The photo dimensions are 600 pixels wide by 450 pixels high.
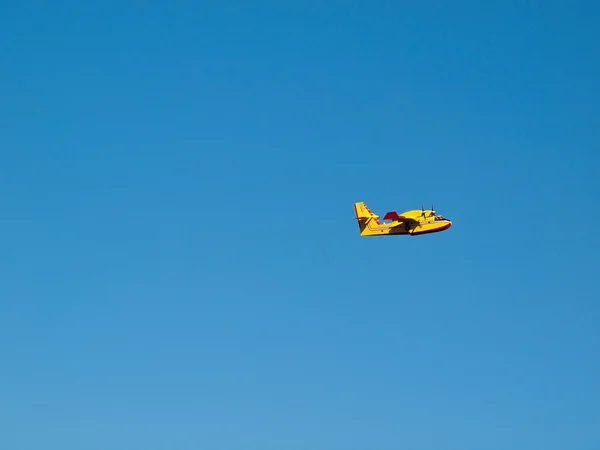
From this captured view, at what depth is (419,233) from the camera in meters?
183

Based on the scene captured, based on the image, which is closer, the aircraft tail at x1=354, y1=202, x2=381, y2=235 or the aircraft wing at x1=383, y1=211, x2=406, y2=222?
the aircraft wing at x1=383, y1=211, x2=406, y2=222

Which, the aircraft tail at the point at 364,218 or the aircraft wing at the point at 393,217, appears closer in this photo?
the aircraft wing at the point at 393,217

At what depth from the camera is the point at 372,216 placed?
186875 mm

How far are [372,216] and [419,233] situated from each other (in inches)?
362

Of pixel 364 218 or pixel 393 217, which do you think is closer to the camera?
pixel 393 217
